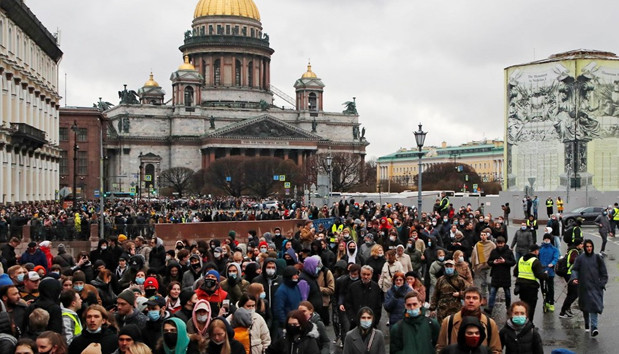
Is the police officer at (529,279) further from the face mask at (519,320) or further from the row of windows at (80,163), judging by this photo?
the row of windows at (80,163)

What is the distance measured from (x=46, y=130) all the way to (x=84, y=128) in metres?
35.3

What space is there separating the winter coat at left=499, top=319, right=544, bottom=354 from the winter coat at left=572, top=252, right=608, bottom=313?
5367 millimetres

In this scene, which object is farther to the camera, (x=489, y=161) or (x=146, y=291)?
(x=489, y=161)

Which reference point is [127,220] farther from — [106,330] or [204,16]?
[204,16]

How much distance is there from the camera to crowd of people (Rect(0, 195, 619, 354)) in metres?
8.17

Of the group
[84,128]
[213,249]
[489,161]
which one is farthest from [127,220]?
[489,161]

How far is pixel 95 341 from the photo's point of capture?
8.29 metres

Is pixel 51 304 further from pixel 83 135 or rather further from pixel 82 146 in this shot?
pixel 82 146

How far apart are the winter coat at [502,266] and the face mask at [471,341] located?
290 inches

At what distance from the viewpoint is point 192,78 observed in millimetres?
115688

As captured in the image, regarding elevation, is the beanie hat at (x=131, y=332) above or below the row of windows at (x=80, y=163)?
below

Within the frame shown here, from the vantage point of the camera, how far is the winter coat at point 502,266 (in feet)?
47.7

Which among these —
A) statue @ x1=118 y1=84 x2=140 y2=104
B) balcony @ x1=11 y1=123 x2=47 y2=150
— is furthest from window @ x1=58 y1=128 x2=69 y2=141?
balcony @ x1=11 y1=123 x2=47 y2=150

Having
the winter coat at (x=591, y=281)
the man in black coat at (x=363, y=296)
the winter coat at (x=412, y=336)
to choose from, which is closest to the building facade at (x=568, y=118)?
the winter coat at (x=591, y=281)
